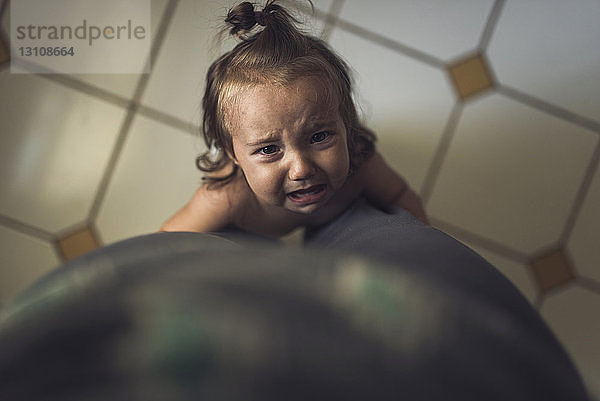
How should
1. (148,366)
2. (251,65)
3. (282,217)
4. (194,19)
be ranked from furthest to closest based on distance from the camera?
(194,19), (282,217), (251,65), (148,366)

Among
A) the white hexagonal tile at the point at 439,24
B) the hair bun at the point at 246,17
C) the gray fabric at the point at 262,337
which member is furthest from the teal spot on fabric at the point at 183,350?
the white hexagonal tile at the point at 439,24

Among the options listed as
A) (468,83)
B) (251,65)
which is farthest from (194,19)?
(468,83)

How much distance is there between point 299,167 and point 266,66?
0.12m

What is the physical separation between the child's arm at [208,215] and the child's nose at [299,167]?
164mm

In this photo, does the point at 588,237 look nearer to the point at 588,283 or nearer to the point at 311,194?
the point at 588,283

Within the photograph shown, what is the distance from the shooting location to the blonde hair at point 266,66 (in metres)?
0.62

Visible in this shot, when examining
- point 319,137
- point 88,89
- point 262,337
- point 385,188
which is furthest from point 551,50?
point 262,337

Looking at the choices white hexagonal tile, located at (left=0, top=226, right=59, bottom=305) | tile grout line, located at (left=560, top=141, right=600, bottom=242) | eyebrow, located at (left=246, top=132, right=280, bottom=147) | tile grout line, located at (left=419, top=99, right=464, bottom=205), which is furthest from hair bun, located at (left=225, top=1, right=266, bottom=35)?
tile grout line, located at (left=560, top=141, right=600, bottom=242)

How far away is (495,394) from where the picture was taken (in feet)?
0.81

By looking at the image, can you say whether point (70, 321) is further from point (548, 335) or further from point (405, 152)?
point (405, 152)

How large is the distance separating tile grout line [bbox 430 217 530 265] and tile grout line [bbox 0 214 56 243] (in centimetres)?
72

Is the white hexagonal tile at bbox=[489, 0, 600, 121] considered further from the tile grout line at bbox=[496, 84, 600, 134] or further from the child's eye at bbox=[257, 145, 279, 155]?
the child's eye at bbox=[257, 145, 279, 155]

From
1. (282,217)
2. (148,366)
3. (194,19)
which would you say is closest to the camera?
(148,366)

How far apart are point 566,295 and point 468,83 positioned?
1.43 ft
